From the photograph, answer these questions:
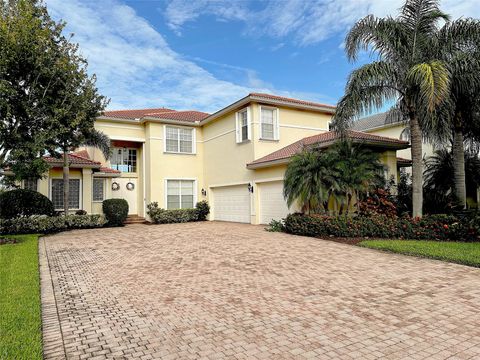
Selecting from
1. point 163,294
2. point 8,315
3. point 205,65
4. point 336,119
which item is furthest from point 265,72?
point 8,315

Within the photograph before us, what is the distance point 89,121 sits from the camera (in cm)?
1429

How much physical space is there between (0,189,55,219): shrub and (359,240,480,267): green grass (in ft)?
47.7

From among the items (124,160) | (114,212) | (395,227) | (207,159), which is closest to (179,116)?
(207,159)

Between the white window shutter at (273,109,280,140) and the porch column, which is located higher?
the white window shutter at (273,109,280,140)

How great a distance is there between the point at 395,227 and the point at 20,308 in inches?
433

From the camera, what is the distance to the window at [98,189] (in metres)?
21.2

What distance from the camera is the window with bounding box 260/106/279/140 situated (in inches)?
717

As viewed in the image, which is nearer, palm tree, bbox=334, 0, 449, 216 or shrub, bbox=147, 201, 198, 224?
palm tree, bbox=334, 0, 449, 216

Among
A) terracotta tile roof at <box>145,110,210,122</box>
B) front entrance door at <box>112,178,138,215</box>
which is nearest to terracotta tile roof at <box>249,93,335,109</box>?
terracotta tile roof at <box>145,110,210,122</box>

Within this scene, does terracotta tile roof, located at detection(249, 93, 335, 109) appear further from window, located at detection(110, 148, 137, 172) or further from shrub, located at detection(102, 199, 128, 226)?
window, located at detection(110, 148, 137, 172)

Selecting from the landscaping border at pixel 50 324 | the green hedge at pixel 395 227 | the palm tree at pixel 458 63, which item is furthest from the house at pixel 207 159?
the landscaping border at pixel 50 324

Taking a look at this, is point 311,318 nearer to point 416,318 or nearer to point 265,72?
point 416,318

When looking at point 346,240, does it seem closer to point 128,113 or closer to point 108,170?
point 108,170

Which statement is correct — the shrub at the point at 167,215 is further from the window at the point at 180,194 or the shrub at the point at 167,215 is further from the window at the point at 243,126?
the window at the point at 243,126
